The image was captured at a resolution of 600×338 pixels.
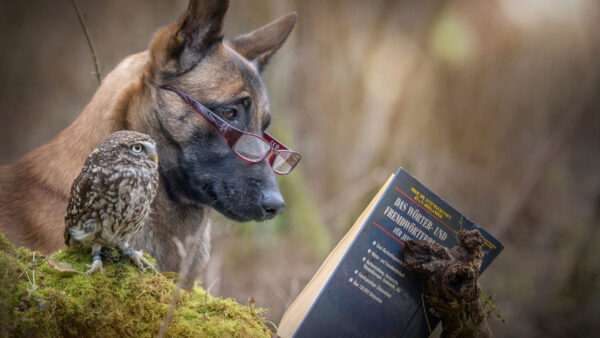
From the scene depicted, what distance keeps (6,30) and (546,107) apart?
8424mm

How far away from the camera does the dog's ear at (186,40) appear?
2.76 meters

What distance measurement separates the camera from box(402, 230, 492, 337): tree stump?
2033 millimetres

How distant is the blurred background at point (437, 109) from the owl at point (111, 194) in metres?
5.15

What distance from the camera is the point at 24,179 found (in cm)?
285

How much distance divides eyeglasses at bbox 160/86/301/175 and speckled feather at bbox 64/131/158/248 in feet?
2.51

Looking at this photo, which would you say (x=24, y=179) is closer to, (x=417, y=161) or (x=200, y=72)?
(x=200, y=72)

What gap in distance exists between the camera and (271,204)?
2.69 meters

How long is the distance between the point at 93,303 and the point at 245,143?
1267 mm

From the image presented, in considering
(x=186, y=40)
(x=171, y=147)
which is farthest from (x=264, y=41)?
(x=171, y=147)

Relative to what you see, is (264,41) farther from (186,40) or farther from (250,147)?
(250,147)

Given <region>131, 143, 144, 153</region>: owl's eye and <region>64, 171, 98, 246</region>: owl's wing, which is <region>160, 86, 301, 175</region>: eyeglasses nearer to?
<region>131, 143, 144, 153</region>: owl's eye

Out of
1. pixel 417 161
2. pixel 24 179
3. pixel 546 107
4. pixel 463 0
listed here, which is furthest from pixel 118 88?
pixel 546 107

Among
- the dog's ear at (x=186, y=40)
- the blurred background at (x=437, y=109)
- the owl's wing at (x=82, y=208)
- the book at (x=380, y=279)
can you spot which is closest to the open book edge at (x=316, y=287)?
the book at (x=380, y=279)

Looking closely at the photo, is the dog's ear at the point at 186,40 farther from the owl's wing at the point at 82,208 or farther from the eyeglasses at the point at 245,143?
the owl's wing at the point at 82,208
